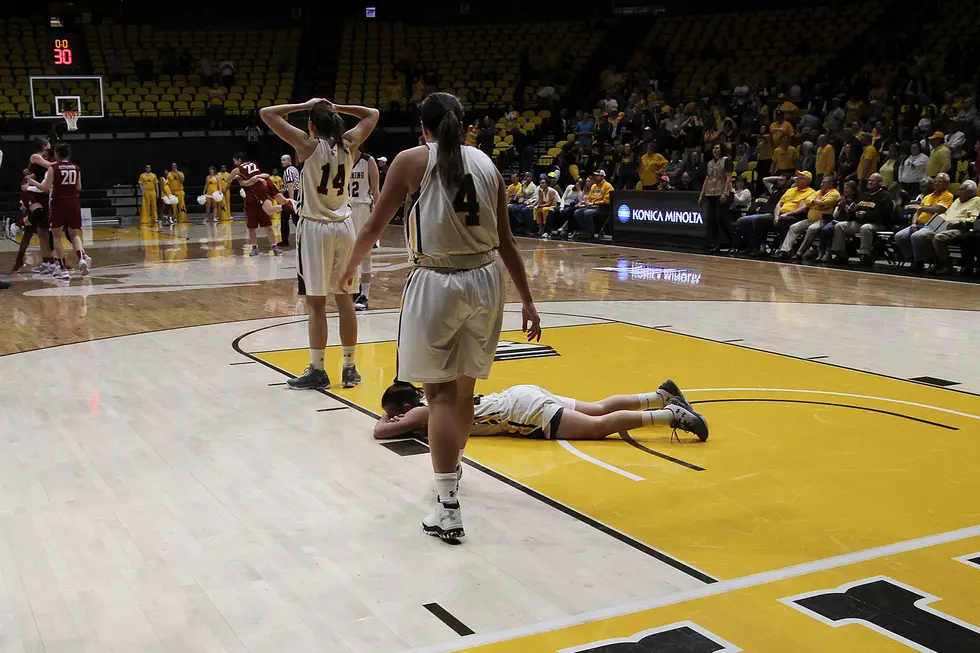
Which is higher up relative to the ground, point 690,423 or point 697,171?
point 697,171

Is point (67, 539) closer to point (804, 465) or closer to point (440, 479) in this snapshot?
point (440, 479)

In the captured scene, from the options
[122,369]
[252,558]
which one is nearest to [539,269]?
[122,369]

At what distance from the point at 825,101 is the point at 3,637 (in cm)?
1899

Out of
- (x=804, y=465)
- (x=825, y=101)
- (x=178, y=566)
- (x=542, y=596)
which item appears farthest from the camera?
(x=825, y=101)

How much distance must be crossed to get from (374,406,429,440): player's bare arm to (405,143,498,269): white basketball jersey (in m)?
1.32

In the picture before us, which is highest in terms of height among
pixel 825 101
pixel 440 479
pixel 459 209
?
pixel 825 101

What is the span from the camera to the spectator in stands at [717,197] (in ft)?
47.8

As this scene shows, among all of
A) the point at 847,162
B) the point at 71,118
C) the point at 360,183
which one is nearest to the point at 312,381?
the point at 360,183

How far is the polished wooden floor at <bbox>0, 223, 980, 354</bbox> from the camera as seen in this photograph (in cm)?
938

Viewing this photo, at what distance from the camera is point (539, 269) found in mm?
13547

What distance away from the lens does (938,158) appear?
13836mm

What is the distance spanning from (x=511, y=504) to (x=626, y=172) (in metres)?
15.9

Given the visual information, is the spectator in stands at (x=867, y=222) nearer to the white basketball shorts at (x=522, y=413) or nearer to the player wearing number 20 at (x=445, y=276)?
the white basketball shorts at (x=522, y=413)

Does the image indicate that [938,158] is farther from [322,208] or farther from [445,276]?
[445,276]
